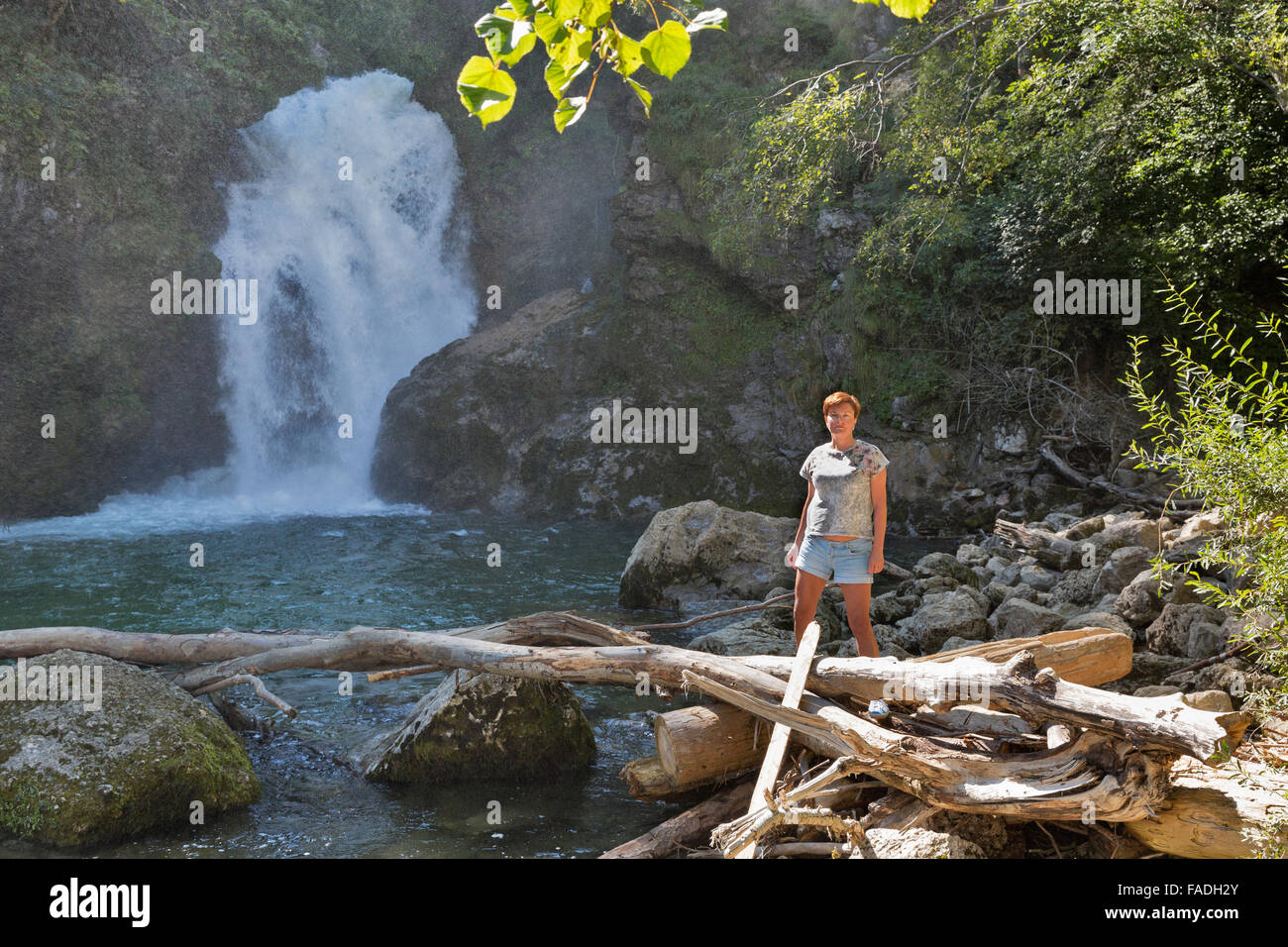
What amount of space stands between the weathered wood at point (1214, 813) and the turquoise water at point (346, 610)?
8.78 feet

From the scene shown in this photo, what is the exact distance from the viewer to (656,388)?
21.6 meters

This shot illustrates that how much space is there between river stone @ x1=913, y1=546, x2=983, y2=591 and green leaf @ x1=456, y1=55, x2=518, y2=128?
948 cm

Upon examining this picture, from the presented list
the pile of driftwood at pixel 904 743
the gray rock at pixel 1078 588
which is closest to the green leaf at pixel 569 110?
the pile of driftwood at pixel 904 743

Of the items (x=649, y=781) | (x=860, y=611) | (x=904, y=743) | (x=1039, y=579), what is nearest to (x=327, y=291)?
(x=1039, y=579)

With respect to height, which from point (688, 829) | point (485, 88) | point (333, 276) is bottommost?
point (688, 829)

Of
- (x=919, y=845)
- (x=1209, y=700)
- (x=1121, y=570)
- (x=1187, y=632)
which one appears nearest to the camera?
(x=919, y=845)

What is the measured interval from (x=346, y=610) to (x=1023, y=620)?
299 inches

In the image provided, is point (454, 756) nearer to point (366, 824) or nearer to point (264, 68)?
point (366, 824)

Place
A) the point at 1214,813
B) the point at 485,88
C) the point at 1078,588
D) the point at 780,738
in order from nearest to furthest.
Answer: the point at 485,88 → the point at 1214,813 → the point at 780,738 → the point at 1078,588

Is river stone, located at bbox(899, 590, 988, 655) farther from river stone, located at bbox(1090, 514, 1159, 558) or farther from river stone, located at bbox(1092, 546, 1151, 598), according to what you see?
river stone, located at bbox(1090, 514, 1159, 558)

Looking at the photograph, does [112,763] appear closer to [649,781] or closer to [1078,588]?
[649,781]

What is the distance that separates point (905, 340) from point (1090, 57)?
24.5 feet

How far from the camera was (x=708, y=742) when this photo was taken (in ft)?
16.6

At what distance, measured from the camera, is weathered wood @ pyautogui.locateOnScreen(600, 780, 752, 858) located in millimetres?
4598
